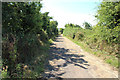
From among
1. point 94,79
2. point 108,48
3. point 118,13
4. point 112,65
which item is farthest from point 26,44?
point 118,13

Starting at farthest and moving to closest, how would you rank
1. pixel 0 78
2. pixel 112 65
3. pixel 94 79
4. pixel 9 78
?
pixel 112 65 < pixel 94 79 < pixel 9 78 < pixel 0 78

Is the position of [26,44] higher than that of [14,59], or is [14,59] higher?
[26,44]

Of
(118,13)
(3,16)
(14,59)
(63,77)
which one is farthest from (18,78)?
(118,13)

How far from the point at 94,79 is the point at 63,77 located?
133 centimetres

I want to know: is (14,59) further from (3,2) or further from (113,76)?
(113,76)

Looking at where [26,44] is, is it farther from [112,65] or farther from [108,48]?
[108,48]

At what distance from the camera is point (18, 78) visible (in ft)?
11.1

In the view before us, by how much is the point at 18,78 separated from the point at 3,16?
3.47 metres

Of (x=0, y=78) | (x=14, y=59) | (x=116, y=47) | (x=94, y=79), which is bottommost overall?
(x=94, y=79)

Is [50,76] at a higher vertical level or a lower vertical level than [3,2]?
lower

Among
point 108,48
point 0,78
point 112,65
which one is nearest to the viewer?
point 0,78

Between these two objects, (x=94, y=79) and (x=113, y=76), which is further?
(x=113, y=76)

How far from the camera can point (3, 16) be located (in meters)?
4.84

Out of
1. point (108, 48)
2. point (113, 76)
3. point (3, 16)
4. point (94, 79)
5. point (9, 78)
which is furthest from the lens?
point (108, 48)
